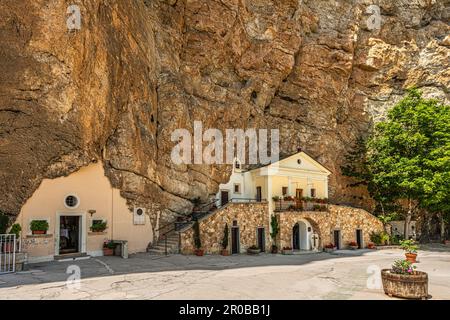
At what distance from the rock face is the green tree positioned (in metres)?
4.90

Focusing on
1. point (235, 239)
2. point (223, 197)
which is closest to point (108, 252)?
point (235, 239)

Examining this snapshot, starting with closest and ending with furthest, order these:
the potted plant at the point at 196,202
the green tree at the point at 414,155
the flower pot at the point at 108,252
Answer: the flower pot at the point at 108,252 < the potted plant at the point at 196,202 < the green tree at the point at 414,155

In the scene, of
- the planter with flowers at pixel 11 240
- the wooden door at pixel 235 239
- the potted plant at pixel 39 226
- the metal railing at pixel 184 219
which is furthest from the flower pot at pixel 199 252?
the planter with flowers at pixel 11 240

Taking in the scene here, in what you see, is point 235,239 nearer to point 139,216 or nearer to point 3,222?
point 139,216

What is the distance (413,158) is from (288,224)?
13.6m

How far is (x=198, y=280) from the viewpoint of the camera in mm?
14859

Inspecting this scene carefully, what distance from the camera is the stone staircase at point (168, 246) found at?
78.6 feet

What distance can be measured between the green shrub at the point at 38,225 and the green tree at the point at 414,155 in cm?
2837

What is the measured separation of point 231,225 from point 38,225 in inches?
510

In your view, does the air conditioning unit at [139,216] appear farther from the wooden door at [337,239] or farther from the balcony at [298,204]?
the wooden door at [337,239]

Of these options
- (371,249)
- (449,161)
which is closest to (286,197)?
(371,249)

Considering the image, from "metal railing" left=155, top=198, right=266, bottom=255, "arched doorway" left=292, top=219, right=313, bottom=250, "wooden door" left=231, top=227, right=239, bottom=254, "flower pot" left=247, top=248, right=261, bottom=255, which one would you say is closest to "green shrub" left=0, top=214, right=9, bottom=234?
"metal railing" left=155, top=198, right=266, bottom=255

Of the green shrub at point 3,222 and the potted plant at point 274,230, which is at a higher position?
the green shrub at point 3,222

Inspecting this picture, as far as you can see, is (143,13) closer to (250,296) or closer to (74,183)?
(74,183)
